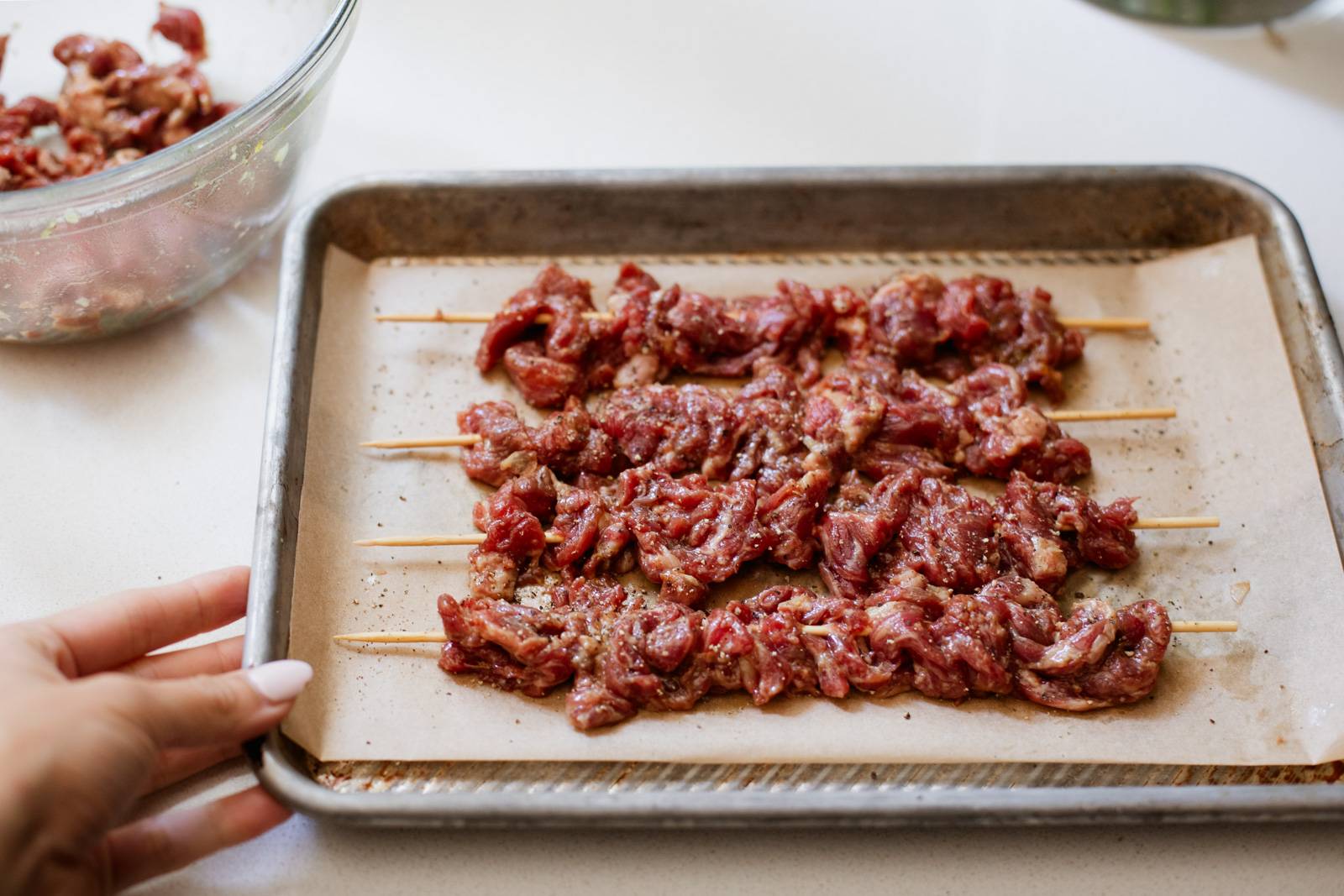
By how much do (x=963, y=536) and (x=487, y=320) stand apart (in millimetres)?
1909

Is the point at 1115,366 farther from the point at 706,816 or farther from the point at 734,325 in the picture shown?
the point at 706,816

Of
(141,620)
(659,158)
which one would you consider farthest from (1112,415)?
(141,620)

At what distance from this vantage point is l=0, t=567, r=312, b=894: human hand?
97.1 inches

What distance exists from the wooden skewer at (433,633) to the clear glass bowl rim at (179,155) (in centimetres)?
158

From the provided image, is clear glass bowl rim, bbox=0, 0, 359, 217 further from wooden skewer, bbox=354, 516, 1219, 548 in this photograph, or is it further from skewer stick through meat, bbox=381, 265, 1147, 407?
wooden skewer, bbox=354, 516, 1219, 548

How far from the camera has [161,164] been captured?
3.52m

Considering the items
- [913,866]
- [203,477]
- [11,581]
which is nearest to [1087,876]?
[913,866]

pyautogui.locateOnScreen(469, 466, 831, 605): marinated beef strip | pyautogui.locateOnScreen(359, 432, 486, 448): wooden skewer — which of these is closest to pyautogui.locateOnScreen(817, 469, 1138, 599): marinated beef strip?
pyautogui.locateOnScreen(469, 466, 831, 605): marinated beef strip

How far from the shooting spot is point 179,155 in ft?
11.6

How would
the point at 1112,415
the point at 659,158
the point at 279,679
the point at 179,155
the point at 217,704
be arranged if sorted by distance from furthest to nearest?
the point at 659,158 → the point at 1112,415 → the point at 179,155 → the point at 279,679 → the point at 217,704

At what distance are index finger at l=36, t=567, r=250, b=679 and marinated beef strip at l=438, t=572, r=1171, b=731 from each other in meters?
0.67

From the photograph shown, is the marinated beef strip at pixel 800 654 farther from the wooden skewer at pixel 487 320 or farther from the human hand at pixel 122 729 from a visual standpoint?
the wooden skewer at pixel 487 320

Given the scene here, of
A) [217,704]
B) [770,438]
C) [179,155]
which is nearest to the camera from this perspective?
[217,704]

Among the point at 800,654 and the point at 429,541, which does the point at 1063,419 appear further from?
the point at 429,541
